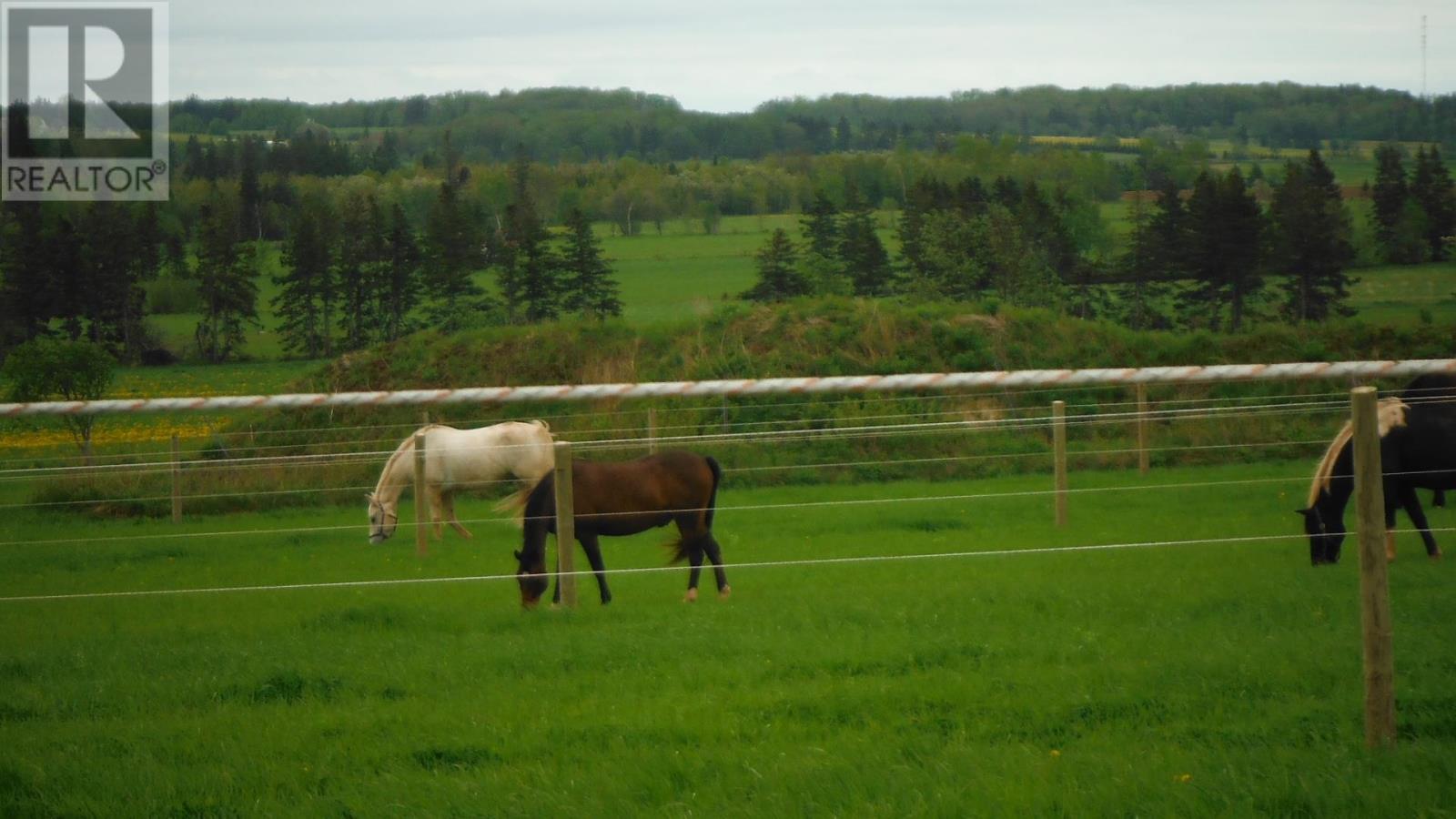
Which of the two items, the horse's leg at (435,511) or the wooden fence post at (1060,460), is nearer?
the wooden fence post at (1060,460)

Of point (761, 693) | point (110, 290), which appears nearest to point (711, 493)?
point (761, 693)

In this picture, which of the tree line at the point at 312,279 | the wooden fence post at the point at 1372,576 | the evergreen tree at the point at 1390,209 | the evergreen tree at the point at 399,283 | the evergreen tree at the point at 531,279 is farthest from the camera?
the evergreen tree at the point at 399,283

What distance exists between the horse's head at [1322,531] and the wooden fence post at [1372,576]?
5.12 meters

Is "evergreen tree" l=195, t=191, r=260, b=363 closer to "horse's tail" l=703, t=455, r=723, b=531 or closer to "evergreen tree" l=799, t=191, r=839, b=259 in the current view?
"evergreen tree" l=799, t=191, r=839, b=259

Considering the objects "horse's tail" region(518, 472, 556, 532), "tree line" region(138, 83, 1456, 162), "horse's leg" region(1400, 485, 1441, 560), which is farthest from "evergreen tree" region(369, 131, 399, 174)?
"horse's leg" region(1400, 485, 1441, 560)

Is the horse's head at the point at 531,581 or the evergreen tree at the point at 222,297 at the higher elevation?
the evergreen tree at the point at 222,297

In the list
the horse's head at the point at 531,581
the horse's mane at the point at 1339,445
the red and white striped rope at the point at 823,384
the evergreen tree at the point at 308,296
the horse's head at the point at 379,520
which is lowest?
the horse's head at the point at 379,520

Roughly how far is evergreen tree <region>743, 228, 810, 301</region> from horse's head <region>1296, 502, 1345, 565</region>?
32254 millimetres

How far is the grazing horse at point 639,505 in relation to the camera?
9859mm

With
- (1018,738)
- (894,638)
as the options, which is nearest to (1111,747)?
(1018,738)

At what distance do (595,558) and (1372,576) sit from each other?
6.03 meters

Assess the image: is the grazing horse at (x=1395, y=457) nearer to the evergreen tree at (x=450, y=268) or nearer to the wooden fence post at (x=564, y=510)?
the wooden fence post at (x=564, y=510)

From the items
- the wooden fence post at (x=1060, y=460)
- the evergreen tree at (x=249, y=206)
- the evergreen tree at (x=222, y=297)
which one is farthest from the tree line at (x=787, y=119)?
the wooden fence post at (x=1060, y=460)

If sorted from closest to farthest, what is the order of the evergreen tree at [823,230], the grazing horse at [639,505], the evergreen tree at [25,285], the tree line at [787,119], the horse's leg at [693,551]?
the grazing horse at [639,505], the horse's leg at [693,551], the evergreen tree at [25,285], the evergreen tree at [823,230], the tree line at [787,119]
